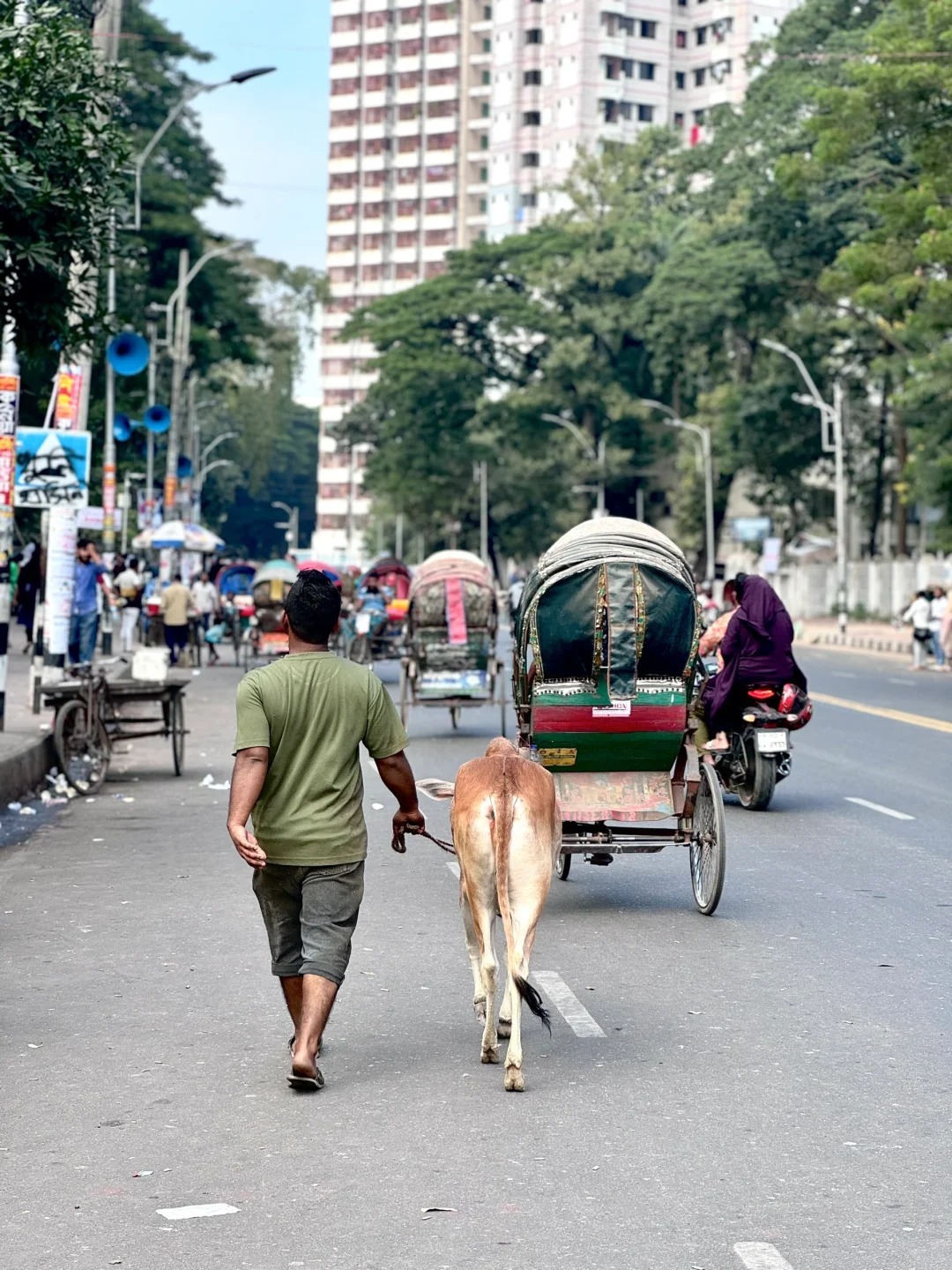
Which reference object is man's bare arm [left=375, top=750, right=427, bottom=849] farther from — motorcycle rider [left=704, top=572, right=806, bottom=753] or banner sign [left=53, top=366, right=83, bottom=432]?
banner sign [left=53, top=366, right=83, bottom=432]

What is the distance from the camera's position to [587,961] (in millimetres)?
9492

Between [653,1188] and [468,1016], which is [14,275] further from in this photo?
[653,1188]

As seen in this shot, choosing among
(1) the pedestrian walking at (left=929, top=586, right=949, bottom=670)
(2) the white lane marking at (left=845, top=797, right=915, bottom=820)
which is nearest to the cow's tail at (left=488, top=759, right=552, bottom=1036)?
(2) the white lane marking at (left=845, top=797, right=915, bottom=820)

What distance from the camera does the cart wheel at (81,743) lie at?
17.4 m

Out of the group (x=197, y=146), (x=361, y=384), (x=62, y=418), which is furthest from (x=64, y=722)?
(x=361, y=384)

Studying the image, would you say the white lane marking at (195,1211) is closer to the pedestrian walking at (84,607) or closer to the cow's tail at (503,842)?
the cow's tail at (503,842)

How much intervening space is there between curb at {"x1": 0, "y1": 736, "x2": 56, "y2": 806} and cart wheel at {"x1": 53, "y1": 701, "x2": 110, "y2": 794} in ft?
1.02

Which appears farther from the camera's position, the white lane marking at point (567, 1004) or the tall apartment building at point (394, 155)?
the tall apartment building at point (394, 155)

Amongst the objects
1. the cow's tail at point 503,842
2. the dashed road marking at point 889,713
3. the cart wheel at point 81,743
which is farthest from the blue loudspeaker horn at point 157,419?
the cow's tail at point 503,842

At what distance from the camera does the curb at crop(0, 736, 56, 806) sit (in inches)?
650

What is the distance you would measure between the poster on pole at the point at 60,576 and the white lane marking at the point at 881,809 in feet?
32.7

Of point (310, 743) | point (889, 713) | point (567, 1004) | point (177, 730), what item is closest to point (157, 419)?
point (889, 713)

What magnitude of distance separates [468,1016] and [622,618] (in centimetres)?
353

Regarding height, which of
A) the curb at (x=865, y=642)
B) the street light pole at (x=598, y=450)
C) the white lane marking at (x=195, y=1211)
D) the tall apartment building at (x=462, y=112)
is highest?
the tall apartment building at (x=462, y=112)
